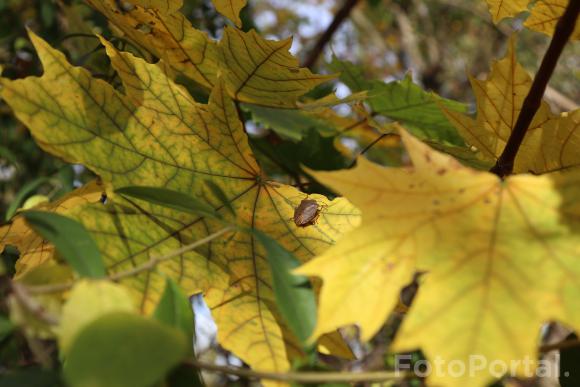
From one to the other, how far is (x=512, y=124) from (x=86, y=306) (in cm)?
61

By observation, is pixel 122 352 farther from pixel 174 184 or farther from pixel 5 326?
pixel 174 184

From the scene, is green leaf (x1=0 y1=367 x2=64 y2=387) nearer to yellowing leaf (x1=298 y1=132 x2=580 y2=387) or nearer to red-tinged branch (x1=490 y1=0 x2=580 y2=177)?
yellowing leaf (x1=298 y1=132 x2=580 y2=387)

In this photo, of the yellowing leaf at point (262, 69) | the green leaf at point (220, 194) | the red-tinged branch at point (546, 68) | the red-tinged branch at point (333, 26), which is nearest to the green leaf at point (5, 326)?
the green leaf at point (220, 194)

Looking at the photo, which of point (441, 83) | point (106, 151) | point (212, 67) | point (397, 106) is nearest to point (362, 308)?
point (106, 151)

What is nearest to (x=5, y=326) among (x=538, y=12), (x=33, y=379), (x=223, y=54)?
(x=33, y=379)

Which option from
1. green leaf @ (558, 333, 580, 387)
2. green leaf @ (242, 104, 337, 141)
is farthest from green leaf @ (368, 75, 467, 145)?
green leaf @ (558, 333, 580, 387)

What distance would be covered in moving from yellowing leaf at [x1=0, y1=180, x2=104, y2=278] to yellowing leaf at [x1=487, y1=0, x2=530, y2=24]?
2.06 ft

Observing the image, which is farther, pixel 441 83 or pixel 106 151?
pixel 441 83

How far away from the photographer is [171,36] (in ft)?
2.69

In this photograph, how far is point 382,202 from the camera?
56cm

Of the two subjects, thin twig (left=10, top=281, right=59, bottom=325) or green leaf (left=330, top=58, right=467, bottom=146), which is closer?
thin twig (left=10, top=281, right=59, bottom=325)

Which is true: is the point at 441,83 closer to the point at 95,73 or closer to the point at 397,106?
the point at 397,106

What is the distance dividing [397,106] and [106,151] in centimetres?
65

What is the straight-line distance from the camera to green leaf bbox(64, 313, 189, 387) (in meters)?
0.39
